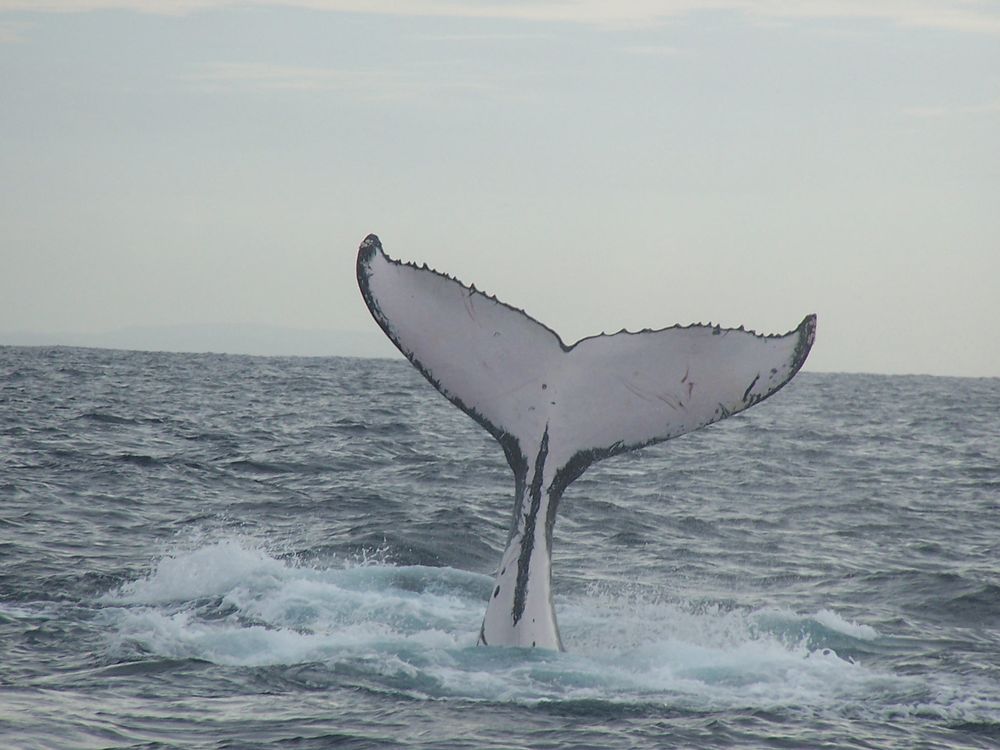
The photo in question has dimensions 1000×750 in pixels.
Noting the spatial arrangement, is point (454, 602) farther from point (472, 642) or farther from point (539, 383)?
point (539, 383)

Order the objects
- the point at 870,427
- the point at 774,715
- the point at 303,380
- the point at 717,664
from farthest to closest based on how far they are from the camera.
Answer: the point at 303,380 → the point at 870,427 → the point at 717,664 → the point at 774,715

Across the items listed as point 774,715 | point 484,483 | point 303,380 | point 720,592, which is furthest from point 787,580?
point 303,380

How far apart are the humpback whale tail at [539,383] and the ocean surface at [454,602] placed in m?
0.58

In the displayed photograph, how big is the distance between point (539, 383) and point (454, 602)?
2880 millimetres

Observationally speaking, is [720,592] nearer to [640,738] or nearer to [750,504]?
[640,738]

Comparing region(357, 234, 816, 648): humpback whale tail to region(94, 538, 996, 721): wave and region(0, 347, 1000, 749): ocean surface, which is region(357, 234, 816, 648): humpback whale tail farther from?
region(0, 347, 1000, 749): ocean surface

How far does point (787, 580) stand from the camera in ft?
37.4

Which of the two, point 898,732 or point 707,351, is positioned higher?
point 707,351

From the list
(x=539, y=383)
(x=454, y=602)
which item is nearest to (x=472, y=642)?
(x=454, y=602)

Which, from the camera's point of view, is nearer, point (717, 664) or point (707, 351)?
point (707, 351)

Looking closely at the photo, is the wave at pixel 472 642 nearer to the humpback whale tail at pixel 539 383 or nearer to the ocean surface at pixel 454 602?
the ocean surface at pixel 454 602

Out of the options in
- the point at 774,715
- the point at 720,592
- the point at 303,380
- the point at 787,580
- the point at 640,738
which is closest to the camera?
the point at 640,738

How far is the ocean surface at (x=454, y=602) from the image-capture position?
6.59 m

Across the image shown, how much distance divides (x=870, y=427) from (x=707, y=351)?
92.6 feet
